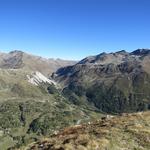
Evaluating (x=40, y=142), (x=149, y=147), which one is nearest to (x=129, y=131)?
(x=149, y=147)

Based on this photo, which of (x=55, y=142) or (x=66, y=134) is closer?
(x=55, y=142)

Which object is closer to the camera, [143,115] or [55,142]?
[55,142]

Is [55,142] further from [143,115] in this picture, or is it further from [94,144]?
[143,115]

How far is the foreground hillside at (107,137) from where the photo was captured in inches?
1582

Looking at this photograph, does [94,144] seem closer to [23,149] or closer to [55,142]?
[55,142]

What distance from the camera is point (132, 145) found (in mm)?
40500

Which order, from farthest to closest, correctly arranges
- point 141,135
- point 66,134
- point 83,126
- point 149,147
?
point 83,126 < point 66,134 < point 141,135 < point 149,147

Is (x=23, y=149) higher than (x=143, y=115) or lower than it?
lower

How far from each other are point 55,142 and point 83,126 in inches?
347

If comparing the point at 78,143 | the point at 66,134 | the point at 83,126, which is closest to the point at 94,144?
the point at 78,143

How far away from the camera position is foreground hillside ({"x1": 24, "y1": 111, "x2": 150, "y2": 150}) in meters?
40.2

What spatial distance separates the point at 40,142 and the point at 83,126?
7720 mm

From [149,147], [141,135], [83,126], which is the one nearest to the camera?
[149,147]

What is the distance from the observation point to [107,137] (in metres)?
42.9
